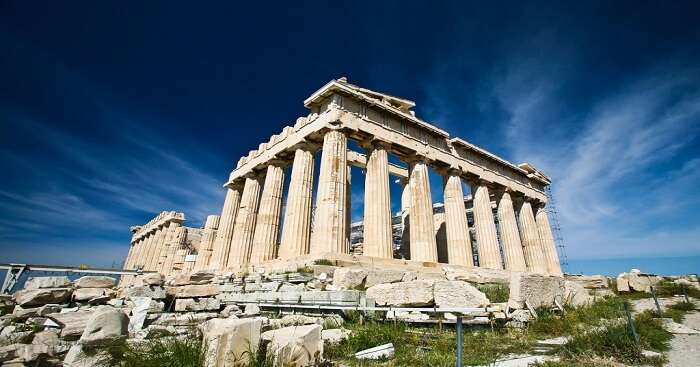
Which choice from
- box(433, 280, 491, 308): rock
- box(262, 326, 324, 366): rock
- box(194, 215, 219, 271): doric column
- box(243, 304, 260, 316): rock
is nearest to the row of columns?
box(194, 215, 219, 271): doric column

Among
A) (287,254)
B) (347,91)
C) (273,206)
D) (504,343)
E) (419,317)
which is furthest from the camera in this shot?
(273,206)

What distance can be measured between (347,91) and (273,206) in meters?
7.83

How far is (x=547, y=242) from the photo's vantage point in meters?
26.6

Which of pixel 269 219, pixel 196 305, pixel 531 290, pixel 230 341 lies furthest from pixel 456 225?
pixel 230 341

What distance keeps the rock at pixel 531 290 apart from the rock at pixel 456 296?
120 cm

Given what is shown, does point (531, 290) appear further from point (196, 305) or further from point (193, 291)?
point (193, 291)

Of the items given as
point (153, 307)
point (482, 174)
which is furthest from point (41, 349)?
point (482, 174)

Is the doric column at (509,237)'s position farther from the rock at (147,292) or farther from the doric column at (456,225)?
the rock at (147,292)

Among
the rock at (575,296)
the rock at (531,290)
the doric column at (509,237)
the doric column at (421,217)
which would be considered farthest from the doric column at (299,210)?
the doric column at (509,237)

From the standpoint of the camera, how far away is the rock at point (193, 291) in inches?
388

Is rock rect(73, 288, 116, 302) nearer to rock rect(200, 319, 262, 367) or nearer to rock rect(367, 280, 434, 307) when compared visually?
rock rect(367, 280, 434, 307)

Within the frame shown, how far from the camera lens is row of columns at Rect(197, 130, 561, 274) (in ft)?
47.7

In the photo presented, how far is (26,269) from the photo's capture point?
15211mm

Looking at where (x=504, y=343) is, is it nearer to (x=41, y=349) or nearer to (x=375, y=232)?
(x=41, y=349)
